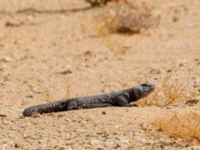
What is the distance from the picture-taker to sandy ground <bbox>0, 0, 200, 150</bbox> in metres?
7.30

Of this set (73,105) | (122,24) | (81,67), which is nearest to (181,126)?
(73,105)

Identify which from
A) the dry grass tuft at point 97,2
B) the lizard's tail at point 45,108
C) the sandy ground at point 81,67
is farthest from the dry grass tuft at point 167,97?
the dry grass tuft at point 97,2

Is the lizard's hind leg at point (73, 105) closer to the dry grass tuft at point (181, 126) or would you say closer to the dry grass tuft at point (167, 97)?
the dry grass tuft at point (167, 97)

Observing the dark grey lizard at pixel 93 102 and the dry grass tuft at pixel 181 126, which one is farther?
the dark grey lizard at pixel 93 102

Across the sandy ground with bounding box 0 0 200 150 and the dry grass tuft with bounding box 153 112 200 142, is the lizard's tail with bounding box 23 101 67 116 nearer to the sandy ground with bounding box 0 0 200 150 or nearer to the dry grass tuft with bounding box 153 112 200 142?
the sandy ground with bounding box 0 0 200 150

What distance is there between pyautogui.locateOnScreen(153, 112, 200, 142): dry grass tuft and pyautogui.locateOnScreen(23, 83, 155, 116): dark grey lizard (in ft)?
3.54

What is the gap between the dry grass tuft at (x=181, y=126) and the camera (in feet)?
22.9

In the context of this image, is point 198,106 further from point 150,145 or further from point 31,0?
point 31,0

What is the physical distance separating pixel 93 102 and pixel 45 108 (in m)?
0.55

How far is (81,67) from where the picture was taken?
1159 centimetres

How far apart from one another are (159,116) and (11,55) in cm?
558

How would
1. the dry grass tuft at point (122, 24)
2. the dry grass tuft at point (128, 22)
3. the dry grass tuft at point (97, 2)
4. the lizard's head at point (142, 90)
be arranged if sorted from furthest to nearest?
the dry grass tuft at point (97, 2) < the dry grass tuft at point (128, 22) < the dry grass tuft at point (122, 24) < the lizard's head at point (142, 90)

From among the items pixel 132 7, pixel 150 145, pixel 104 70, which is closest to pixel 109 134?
pixel 150 145

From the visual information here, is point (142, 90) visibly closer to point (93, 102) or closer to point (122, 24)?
point (93, 102)
